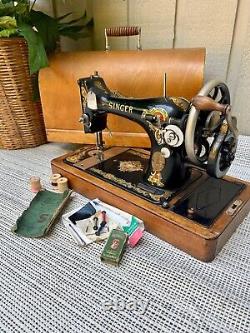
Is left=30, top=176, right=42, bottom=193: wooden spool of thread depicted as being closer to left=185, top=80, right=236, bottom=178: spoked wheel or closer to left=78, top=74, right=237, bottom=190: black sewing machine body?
left=78, top=74, right=237, bottom=190: black sewing machine body

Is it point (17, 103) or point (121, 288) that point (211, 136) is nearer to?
point (121, 288)

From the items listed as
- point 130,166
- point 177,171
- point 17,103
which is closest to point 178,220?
point 177,171

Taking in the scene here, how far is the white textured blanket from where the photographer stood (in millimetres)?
443

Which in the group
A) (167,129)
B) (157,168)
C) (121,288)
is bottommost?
(121,288)

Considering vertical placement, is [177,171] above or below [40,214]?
above

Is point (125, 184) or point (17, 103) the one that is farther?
point (17, 103)

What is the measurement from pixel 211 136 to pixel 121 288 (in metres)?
0.33

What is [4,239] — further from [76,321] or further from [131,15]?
[131,15]

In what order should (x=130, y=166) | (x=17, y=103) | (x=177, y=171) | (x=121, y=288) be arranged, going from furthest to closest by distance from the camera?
(x=17, y=103) → (x=130, y=166) → (x=177, y=171) → (x=121, y=288)

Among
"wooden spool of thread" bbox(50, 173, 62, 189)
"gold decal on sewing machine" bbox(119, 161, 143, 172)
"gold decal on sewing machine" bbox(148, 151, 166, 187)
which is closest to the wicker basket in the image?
"wooden spool of thread" bbox(50, 173, 62, 189)

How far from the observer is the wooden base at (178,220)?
1.76ft

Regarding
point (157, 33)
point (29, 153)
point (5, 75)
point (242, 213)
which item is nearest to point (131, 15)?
point (157, 33)

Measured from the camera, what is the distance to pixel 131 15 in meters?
1.01

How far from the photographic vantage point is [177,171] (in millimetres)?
629
